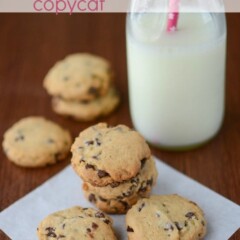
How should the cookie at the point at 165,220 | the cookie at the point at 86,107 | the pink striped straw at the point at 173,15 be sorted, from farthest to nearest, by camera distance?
1. the cookie at the point at 86,107
2. the pink striped straw at the point at 173,15
3. the cookie at the point at 165,220

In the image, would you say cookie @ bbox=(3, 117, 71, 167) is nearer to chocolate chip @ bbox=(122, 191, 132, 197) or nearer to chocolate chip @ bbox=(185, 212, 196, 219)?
chocolate chip @ bbox=(122, 191, 132, 197)

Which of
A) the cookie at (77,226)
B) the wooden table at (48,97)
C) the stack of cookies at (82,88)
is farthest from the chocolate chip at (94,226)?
the stack of cookies at (82,88)

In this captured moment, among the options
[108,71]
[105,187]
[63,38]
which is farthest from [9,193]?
[63,38]

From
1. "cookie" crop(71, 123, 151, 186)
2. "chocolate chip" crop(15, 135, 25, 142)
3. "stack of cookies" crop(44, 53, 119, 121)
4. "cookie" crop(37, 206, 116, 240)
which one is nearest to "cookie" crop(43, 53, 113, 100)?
"stack of cookies" crop(44, 53, 119, 121)

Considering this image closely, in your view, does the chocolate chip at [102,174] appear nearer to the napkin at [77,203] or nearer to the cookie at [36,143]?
the napkin at [77,203]

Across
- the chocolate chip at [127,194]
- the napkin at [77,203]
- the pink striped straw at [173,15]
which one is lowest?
the napkin at [77,203]

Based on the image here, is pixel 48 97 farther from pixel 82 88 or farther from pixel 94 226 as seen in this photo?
pixel 94 226

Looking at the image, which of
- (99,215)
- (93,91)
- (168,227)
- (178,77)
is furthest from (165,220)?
(93,91)

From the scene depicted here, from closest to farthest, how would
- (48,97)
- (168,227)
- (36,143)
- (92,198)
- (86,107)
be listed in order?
(168,227) → (92,198) → (36,143) → (86,107) → (48,97)
